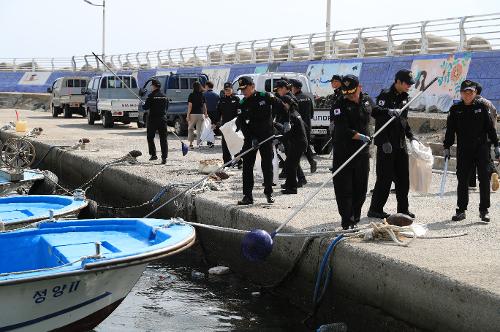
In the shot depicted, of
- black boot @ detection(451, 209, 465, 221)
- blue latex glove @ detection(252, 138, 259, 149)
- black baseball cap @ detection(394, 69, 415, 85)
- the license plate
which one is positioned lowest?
Answer: black boot @ detection(451, 209, 465, 221)

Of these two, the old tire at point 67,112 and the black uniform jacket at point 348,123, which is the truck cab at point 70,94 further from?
the black uniform jacket at point 348,123

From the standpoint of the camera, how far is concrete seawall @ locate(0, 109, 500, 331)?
5.91 metres

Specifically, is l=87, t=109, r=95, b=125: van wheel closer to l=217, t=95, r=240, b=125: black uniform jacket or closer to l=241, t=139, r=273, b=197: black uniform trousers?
l=217, t=95, r=240, b=125: black uniform jacket

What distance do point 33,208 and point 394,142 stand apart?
4777 mm

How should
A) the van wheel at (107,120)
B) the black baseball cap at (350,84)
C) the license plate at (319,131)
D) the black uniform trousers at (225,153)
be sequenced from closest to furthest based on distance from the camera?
the black baseball cap at (350,84) < the black uniform trousers at (225,153) < the license plate at (319,131) < the van wheel at (107,120)

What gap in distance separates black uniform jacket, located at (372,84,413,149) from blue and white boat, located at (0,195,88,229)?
4.04 m

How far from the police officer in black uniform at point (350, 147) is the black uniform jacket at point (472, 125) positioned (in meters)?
1.15

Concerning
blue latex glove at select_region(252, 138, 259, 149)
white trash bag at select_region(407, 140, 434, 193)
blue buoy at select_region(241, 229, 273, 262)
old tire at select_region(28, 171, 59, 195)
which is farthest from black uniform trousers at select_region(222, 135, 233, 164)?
blue buoy at select_region(241, 229, 273, 262)

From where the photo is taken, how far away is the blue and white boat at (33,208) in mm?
9359

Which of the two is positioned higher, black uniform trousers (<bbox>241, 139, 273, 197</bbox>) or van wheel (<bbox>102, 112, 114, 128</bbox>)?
black uniform trousers (<bbox>241, 139, 273, 197</bbox>)

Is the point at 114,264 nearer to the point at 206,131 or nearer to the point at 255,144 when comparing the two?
the point at 255,144

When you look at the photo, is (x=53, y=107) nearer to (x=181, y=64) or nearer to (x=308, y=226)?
(x=181, y=64)

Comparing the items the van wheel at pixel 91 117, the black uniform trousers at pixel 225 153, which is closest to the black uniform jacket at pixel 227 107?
the black uniform trousers at pixel 225 153

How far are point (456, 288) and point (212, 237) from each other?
194 inches
